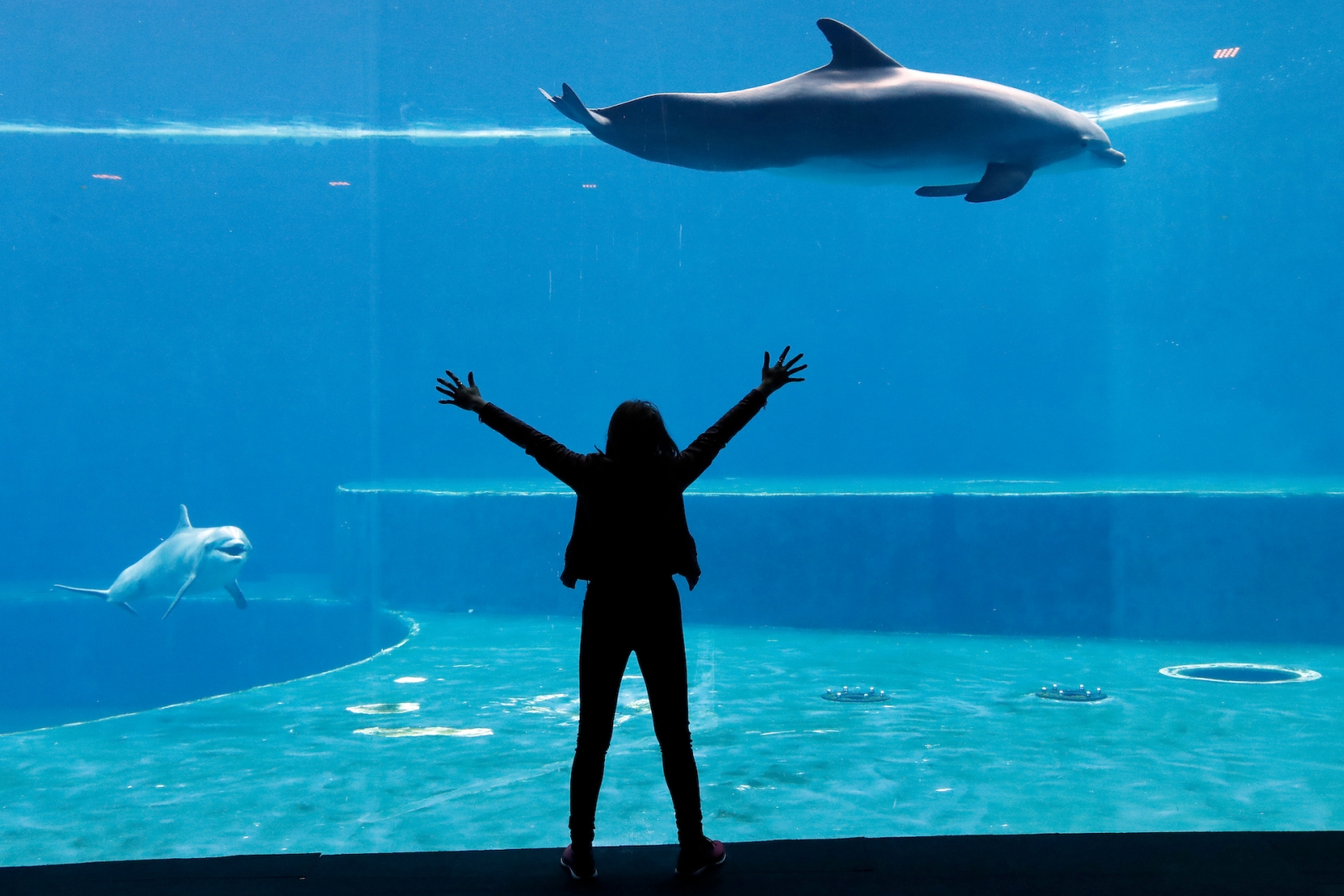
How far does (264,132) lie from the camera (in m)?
24.3

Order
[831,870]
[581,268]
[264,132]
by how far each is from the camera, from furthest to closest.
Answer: [581,268] → [264,132] → [831,870]

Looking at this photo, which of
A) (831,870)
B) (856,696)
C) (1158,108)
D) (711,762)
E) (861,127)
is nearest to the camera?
(831,870)

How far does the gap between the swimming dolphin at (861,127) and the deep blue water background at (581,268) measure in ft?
31.6

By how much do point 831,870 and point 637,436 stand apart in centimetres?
141

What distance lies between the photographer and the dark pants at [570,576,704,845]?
9.61 feet

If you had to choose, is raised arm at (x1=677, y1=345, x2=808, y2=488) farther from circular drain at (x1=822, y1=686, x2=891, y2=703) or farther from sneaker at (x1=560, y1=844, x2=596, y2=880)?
circular drain at (x1=822, y1=686, x2=891, y2=703)

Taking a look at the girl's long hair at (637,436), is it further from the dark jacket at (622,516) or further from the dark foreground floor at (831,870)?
the dark foreground floor at (831,870)

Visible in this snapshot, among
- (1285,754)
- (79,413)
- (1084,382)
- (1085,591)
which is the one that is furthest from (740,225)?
(1285,754)

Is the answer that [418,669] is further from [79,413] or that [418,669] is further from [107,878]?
[79,413]

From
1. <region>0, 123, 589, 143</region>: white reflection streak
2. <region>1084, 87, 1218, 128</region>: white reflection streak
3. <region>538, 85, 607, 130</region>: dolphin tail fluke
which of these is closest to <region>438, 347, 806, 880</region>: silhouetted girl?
<region>538, 85, 607, 130</region>: dolphin tail fluke

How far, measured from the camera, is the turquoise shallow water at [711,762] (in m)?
4.04

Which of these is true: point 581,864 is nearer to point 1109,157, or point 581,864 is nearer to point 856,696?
point 856,696

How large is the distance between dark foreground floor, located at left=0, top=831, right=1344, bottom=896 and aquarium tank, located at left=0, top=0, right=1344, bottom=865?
2.10 feet

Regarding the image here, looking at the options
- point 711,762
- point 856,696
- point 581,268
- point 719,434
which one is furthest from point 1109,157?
point 581,268
